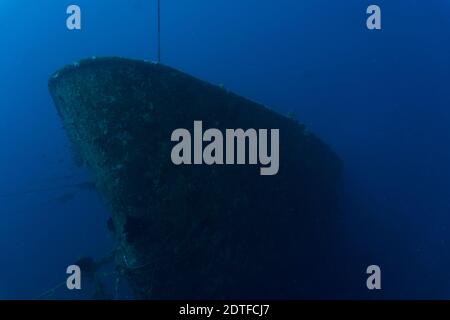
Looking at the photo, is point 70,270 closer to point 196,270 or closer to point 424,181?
point 196,270

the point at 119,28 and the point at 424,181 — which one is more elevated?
the point at 119,28

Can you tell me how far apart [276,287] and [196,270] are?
107cm

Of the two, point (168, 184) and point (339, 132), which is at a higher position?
point (339, 132)

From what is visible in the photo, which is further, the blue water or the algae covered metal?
the blue water

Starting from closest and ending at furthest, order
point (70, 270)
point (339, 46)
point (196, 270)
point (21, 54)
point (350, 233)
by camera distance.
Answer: point (196, 270) → point (70, 270) → point (350, 233) → point (339, 46) → point (21, 54)

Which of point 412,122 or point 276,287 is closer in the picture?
point 276,287

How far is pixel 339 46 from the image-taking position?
33.2ft

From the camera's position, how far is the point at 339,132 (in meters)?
9.22

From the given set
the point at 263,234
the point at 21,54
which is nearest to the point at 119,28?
the point at 21,54

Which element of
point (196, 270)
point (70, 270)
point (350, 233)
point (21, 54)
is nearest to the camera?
point (196, 270)

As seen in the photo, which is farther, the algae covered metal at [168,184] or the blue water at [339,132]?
the blue water at [339,132]

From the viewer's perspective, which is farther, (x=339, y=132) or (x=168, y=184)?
(x=339, y=132)

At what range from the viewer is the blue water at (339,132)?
7531 mm

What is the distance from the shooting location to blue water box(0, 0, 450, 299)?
7531 mm
